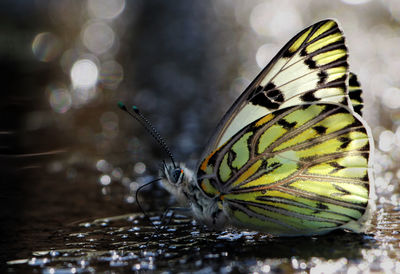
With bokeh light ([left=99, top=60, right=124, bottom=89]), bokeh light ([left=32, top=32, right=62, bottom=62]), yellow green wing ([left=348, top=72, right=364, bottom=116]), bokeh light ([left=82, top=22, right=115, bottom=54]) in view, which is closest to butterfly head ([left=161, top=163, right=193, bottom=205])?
yellow green wing ([left=348, top=72, right=364, bottom=116])

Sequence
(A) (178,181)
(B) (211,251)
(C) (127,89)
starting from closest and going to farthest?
(B) (211,251) < (A) (178,181) < (C) (127,89)

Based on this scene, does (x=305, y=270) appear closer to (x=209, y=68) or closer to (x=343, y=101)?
(x=343, y=101)

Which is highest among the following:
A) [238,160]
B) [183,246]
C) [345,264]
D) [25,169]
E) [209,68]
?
[209,68]

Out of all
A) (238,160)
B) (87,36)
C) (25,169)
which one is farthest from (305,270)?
(87,36)

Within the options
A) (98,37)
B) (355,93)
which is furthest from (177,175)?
(98,37)

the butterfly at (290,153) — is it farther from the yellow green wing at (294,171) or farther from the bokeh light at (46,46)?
the bokeh light at (46,46)

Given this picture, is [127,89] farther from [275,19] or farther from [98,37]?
[275,19]

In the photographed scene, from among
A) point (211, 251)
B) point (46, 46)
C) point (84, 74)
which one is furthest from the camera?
point (46, 46)

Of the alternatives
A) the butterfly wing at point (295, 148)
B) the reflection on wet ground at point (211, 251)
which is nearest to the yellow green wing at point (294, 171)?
the butterfly wing at point (295, 148)
